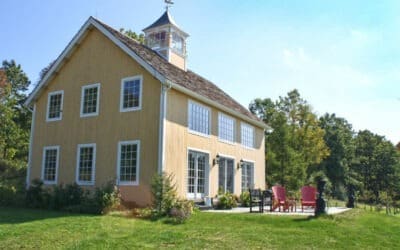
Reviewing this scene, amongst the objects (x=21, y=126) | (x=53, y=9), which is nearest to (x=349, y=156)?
(x=21, y=126)

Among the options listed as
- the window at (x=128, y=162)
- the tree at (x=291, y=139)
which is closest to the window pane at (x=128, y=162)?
the window at (x=128, y=162)

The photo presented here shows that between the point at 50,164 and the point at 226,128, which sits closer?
the point at 50,164

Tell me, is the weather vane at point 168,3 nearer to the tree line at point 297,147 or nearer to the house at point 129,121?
the house at point 129,121

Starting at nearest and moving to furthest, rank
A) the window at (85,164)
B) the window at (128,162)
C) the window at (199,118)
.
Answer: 1. the window at (128,162)
2. the window at (85,164)
3. the window at (199,118)

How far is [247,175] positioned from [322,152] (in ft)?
60.5

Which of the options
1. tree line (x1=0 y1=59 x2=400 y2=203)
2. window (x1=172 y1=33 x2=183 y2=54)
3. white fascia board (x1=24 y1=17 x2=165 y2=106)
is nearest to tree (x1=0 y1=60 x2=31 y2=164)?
tree line (x1=0 y1=59 x2=400 y2=203)

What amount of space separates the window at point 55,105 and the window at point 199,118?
6.24m

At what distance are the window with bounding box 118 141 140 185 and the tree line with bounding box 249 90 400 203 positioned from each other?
11342 mm

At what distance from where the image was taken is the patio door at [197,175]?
1666 cm

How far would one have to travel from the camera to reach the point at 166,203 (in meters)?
13.1

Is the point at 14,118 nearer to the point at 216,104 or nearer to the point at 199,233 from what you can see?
the point at 216,104

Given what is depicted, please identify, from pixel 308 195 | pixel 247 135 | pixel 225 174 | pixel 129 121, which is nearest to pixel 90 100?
pixel 129 121

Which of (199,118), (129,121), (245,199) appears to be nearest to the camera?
(129,121)

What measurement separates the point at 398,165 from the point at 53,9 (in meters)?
52.0
